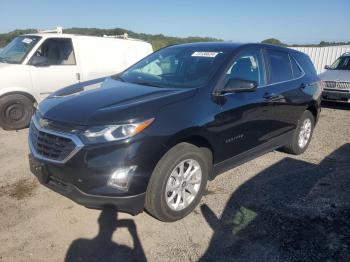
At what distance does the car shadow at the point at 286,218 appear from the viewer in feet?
9.99

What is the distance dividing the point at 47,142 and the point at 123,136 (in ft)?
2.67

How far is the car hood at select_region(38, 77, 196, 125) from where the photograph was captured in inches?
121

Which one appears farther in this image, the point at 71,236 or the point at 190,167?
the point at 190,167

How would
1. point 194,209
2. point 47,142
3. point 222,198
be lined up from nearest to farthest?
point 47,142, point 194,209, point 222,198

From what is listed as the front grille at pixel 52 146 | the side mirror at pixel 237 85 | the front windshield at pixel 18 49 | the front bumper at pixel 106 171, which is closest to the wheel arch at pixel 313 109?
the side mirror at pixel 237 85

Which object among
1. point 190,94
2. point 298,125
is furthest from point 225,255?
point 298,125

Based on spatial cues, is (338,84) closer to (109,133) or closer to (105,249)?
(109,133)

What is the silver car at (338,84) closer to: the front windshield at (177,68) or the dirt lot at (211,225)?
the dirt lot at (211,225)

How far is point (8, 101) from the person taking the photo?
672cm

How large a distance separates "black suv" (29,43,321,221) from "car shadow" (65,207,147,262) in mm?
341

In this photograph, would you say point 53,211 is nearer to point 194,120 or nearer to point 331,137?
point 194,120

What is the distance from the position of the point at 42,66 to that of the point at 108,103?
441cm

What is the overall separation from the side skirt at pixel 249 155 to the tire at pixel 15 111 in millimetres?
4731

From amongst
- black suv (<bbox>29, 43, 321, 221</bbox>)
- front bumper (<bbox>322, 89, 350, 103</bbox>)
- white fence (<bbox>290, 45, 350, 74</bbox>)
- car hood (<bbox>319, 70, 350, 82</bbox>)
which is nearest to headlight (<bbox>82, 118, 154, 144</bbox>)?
black suv (<bbox>29, 43, 321, 221</bbox>)
